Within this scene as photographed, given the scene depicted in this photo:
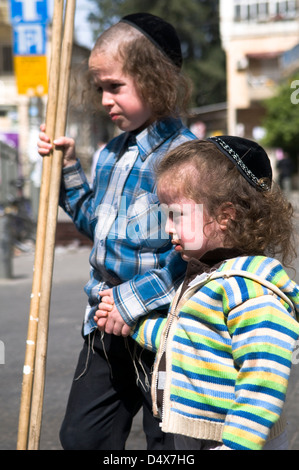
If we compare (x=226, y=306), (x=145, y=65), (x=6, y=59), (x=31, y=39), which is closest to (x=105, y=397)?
(x=226, y=306)

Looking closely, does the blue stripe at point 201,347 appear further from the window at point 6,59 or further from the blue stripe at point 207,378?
the window at point 6,59

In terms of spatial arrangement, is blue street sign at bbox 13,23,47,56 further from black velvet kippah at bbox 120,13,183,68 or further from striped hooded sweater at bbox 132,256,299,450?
striped hooded sweater at bbox 132,256,299,450

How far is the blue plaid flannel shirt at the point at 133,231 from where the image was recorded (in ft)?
6.85

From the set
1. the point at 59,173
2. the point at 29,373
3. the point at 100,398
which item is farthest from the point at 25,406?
the point at 59,173

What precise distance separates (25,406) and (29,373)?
0.31 ft

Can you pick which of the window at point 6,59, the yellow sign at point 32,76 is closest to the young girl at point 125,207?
the yellow sign at point 32,76

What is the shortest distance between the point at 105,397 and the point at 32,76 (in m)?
7.64

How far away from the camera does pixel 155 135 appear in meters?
2.27

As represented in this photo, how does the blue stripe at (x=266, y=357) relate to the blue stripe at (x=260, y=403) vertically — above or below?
above

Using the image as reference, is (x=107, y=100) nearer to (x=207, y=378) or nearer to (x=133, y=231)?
(x=133, y=231)

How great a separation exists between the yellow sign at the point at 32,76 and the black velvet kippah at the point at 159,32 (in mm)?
7016

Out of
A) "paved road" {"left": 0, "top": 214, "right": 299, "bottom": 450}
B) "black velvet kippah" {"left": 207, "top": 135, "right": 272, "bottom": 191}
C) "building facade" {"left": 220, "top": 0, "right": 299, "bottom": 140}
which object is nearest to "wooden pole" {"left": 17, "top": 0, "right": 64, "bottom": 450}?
"black velvet kippah" {"left": 207, "top": 135, "right": 272, "bottom": 191}

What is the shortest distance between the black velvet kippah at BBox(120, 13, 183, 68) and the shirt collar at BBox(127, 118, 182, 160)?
22cm

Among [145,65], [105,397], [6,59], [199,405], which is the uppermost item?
[145,65]
